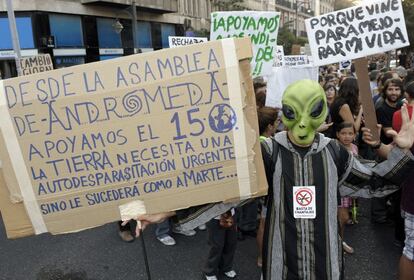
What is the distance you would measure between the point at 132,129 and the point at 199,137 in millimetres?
295

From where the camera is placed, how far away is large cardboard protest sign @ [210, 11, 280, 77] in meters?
4.81

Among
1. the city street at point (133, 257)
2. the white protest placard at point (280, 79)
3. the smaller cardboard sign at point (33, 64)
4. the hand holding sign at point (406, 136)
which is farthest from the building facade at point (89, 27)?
the hand holding sign at point (406, 136)

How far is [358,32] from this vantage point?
10.2 feet

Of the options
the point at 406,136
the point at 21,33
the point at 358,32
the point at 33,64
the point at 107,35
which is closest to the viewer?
the point at 406,136

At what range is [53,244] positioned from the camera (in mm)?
4367

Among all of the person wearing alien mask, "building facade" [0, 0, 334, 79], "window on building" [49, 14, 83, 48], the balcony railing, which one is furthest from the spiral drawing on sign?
the balcony railing

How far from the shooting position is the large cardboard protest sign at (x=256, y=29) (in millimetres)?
4812

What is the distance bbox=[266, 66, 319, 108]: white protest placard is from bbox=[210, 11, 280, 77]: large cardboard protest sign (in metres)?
0.24

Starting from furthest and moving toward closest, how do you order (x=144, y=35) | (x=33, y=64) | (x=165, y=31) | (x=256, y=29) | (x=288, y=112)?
(x=165, y=31) → (x=144, y=35) → (x=33, y=64) → (x=256, y=29) → (x=288, y=112)

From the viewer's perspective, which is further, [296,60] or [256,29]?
[296,60]

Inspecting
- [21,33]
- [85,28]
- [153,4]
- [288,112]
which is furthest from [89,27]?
[288,112]

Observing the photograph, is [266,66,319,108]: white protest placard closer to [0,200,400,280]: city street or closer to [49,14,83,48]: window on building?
[0,200,400,280]: city street

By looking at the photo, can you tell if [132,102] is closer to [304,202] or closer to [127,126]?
[127,126]

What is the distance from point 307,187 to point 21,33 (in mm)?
18220
